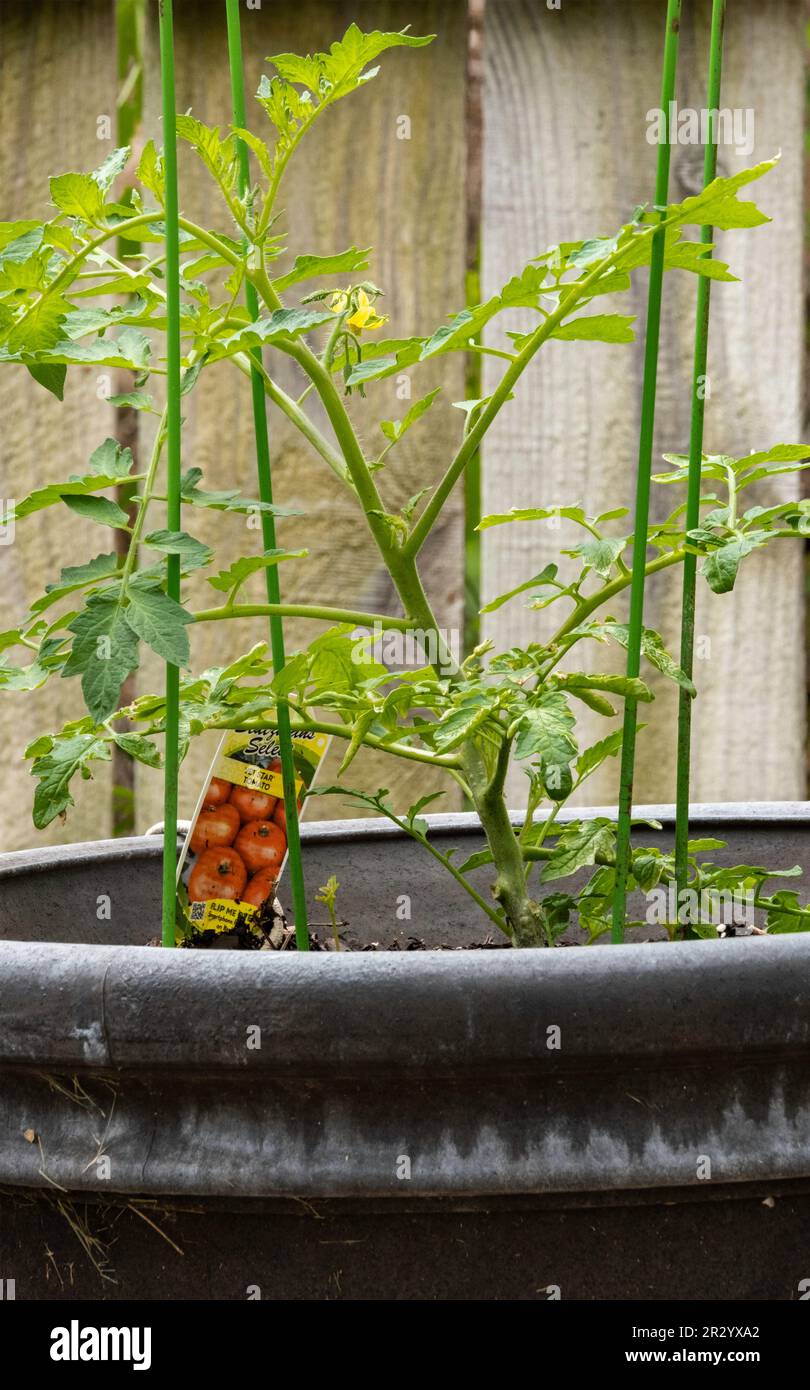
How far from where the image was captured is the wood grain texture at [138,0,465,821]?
1.73m

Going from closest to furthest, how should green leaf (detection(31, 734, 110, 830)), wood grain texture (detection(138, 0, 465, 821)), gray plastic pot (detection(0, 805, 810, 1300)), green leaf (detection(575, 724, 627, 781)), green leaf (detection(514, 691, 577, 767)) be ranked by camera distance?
gray plastic pot (detection(0, 805, 810, 1300)) < green leaf (detection(514, 691, 577, 767)) < green leaf (detection(31, 734, 110, 830)) < green leaf (detection(575, 724, 627, 781)) < wood grain texture (detection(138, 0, 465, 821))

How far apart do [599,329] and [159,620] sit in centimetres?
32

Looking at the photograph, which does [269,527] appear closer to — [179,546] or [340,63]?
[179,546]

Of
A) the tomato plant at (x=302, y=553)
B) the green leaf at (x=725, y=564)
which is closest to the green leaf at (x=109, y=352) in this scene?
the tomato plant at (x=302, y=553)

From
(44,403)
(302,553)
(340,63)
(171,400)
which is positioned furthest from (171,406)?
(44,403)

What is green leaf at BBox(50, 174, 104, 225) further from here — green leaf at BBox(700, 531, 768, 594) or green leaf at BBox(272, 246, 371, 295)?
green leaf at BBox(700, 531, 768, 594)

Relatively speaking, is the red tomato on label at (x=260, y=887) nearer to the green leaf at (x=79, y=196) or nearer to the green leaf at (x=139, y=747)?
the green leaf at (x=139, y=747)

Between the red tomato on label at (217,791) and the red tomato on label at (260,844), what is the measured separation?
3 centimetres

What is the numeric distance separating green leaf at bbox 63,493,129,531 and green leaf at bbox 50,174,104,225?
166 mm

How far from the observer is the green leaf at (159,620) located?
669 millimetres

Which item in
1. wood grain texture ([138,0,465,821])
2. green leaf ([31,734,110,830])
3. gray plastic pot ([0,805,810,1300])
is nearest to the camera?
gray plastic pot ([0,805,810,1300])

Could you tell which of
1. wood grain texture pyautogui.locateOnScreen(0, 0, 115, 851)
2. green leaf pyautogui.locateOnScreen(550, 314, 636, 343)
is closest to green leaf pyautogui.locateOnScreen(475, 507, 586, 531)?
green leaf pyautogui.locateOnScreen(550, 314, 636, 343)

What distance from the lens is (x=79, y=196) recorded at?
0.76m
